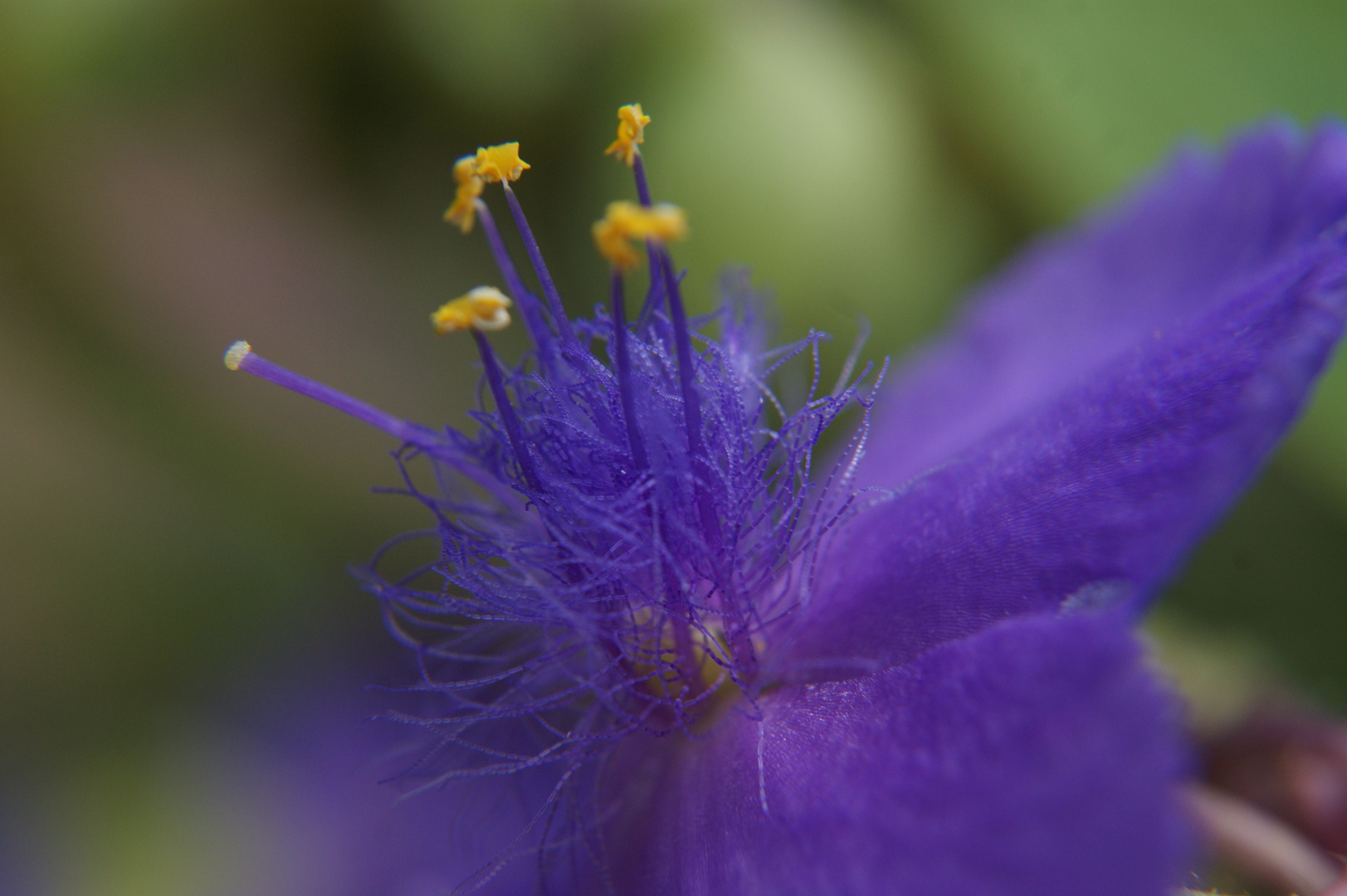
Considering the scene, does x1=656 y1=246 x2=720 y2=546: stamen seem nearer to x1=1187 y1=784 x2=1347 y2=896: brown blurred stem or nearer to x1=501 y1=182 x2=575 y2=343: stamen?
x1=501 y1=182 x2=575 y2=343: stamen

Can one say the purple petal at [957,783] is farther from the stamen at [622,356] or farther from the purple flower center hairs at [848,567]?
the stamen at [622,356]

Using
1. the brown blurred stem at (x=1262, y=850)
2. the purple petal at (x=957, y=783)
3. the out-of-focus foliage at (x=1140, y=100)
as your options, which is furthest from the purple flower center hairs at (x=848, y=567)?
the out-of-focus foliage at (x=1140, y=100)

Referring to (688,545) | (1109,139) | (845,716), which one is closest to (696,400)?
(688,545)

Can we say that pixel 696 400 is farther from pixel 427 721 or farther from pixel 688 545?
pixel 427 721

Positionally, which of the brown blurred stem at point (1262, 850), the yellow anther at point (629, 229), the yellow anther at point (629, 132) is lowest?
the brown blurred stem at point (1262, 850)

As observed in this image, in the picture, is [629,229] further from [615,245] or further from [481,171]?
[481,171]

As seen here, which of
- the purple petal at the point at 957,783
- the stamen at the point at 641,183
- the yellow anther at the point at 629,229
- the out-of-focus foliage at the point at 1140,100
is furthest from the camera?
the out-of-focus foliage at the point at 1140,100

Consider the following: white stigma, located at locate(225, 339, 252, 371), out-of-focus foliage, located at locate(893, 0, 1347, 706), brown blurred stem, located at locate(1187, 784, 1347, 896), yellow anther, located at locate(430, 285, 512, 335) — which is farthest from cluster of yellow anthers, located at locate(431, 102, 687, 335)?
out-of-focus foliage, located at locate(893, 0, 1347, 706)

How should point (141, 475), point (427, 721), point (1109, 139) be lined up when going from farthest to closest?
1. point (141, 475)
2. point (1109, 139)
3. point (427, 721)
